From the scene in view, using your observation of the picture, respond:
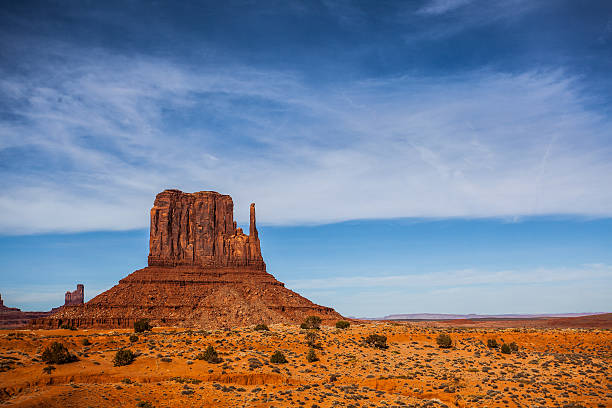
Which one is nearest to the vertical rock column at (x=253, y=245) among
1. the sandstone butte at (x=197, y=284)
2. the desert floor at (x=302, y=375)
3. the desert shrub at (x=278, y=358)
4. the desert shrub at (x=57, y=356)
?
the sandstone butte at (x=197, y=284)

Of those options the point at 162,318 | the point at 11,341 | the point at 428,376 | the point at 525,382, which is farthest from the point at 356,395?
the point at 162,318

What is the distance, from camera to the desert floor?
34.7m

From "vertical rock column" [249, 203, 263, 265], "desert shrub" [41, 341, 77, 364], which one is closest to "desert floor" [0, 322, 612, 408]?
"desert shrub" [41, 341, 77, 364]

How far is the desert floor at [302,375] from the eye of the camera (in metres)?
34.7

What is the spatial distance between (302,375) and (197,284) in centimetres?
8123

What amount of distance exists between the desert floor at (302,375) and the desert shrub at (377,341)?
0.88m

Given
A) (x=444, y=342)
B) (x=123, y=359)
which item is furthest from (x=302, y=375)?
(x=444, y=342)

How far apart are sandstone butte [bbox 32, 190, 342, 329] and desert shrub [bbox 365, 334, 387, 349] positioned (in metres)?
49.1

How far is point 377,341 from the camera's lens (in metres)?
52.2

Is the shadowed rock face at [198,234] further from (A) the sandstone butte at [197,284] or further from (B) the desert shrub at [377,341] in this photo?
(B) the desert shrub at [377,341]

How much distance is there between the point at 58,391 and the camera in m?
33.3

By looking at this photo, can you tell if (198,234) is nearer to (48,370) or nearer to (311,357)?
(311,357)

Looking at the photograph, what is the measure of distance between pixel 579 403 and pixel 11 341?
5050cm

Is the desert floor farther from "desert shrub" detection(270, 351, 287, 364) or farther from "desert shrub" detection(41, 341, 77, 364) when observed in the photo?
"desert shrub" detection(41, 341, 77, 364)
